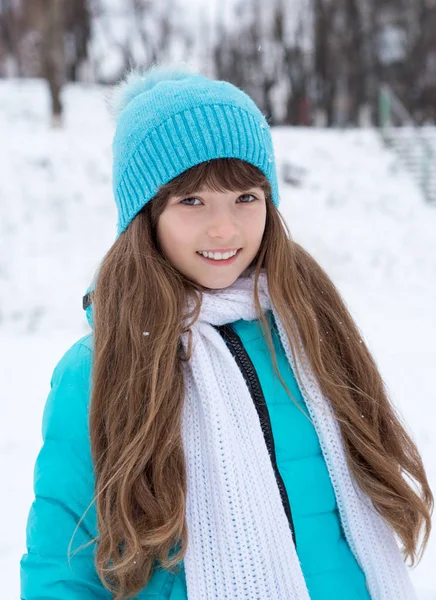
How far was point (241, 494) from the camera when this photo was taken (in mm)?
1338

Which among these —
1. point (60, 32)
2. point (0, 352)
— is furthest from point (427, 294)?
point (60, 32)

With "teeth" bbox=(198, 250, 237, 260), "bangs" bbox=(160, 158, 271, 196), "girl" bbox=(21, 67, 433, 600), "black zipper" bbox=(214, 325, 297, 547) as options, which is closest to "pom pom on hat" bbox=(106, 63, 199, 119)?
"girl" bbox=(21, 67, 433, 600)

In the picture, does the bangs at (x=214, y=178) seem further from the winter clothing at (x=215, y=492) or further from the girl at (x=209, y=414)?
the winter clothing at (x=215, y=492)

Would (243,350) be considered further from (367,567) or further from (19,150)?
(19,150)

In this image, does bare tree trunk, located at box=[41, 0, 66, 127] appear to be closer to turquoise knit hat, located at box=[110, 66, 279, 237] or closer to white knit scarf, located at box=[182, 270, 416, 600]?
turquoise knit hat, located at box=[110, 66, 279, 237]

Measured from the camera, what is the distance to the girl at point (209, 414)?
51.8 inches

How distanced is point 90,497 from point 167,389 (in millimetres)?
271

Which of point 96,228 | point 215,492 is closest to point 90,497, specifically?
point 215,492

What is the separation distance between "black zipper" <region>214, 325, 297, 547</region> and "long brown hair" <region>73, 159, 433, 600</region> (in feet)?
0.25

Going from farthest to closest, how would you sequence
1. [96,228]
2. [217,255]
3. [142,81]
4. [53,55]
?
[53,55]
[96,228]
[142,81]
[217,255]

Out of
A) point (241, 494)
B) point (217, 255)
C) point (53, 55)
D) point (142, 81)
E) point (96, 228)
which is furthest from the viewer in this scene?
point (53, 55)

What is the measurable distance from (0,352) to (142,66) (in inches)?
135

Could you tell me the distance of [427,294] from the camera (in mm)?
6957

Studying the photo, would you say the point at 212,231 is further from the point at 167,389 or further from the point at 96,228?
the point at 96,228
